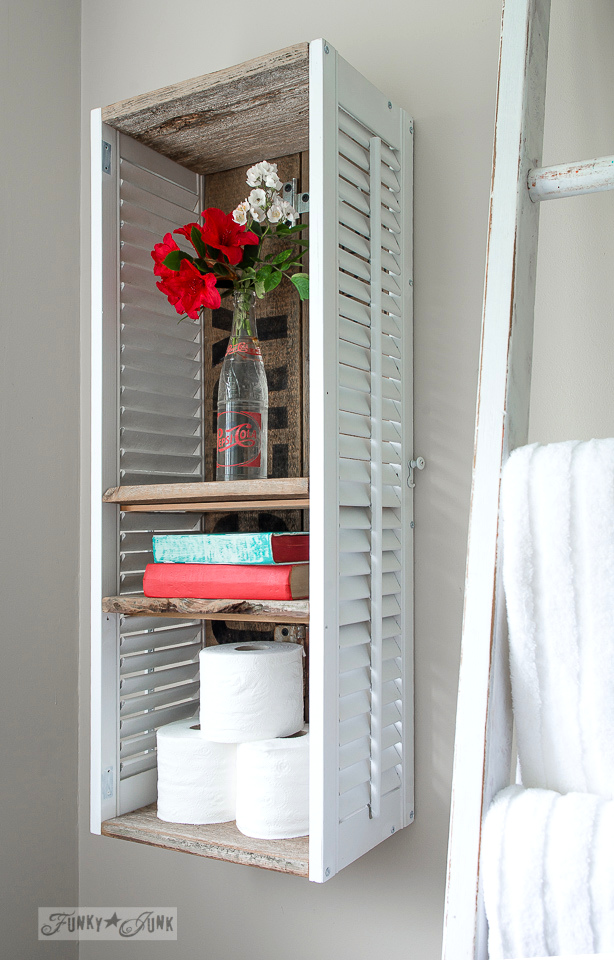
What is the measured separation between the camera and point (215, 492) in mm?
866

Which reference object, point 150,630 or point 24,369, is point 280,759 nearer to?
point 150,630

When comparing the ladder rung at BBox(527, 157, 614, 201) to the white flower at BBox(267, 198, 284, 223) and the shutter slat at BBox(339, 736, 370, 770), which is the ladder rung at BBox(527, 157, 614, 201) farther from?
the shutter slat at BBox(339, 736, 370, 770)

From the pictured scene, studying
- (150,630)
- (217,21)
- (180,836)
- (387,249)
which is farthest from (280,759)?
(217,21)

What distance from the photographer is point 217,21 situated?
1.18m

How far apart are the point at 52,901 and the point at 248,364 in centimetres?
89

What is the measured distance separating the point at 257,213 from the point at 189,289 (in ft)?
0.42

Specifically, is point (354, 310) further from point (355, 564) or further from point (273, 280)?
point (355, 564)

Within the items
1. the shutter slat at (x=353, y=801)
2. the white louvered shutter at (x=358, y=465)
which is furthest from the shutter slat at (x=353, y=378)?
the shutter slat at (x=353, y=801)

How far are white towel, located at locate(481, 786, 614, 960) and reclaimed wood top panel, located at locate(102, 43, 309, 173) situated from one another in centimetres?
75

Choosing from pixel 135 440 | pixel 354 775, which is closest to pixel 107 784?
pixel 354 775

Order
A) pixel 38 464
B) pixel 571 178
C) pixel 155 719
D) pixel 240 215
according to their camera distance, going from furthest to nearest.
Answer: pixel 38 464, pixel 155 719, pixel 240 215, pixel 571 178

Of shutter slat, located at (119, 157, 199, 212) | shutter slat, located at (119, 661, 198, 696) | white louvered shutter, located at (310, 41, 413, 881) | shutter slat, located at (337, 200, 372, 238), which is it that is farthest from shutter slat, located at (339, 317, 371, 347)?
shutter slat, located at (119, 661, 198, 696)

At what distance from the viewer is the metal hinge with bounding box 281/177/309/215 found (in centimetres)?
109

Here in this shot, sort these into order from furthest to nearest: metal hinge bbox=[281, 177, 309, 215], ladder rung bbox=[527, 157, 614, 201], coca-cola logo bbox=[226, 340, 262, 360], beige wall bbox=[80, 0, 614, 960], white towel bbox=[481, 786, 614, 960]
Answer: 1. metal hinge bbox=[281, 177, 309, 215]
2. coca-cola logo bbox=[226, 340, 262, 360]
3. beige wall bbox=[80, 0, 614, 960]
4. ladder rung bbox=[527, 157, 614, 201]
5. white towel bbox=[481, 786, 614, 960]
